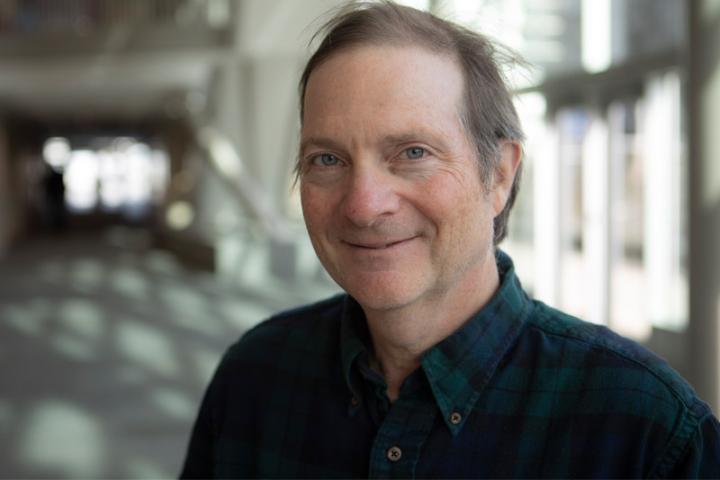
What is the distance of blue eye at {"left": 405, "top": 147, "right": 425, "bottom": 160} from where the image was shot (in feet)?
4.11

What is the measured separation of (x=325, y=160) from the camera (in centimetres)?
130

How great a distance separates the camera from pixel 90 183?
39.7 m

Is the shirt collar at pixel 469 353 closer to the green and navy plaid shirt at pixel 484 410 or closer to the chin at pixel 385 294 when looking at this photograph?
the green and navy plaid shirt at pixel 484 410

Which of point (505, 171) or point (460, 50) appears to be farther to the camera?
point (505, 171)

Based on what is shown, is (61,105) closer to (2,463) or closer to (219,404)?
(2,463)

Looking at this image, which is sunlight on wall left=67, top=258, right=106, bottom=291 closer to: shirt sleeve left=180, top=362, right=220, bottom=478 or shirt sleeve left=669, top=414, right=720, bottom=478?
shirt sleeve left=180, top=362, right=220, bottom=478

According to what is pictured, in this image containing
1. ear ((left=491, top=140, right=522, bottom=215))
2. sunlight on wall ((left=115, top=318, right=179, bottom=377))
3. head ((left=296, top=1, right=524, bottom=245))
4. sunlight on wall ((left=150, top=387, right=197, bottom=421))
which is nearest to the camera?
head ((left=296, top=1, right=524, bottom=245))

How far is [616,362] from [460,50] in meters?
0.53

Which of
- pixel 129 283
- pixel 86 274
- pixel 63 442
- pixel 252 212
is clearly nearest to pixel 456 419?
pixel 63 442

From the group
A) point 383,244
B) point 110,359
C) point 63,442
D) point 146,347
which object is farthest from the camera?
point 146,347

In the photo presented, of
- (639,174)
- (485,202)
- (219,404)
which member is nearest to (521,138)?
(485,202)

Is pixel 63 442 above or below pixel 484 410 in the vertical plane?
below

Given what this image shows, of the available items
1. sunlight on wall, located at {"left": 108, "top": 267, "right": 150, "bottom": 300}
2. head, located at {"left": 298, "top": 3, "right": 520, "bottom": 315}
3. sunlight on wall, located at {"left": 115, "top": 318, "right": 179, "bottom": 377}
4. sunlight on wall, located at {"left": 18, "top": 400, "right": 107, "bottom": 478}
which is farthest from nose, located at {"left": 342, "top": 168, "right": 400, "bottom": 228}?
sunlight on wall, located at {"left": 108, "top": 267, "right": 150, "bottom": 300}

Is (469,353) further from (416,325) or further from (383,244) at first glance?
(383,244)
